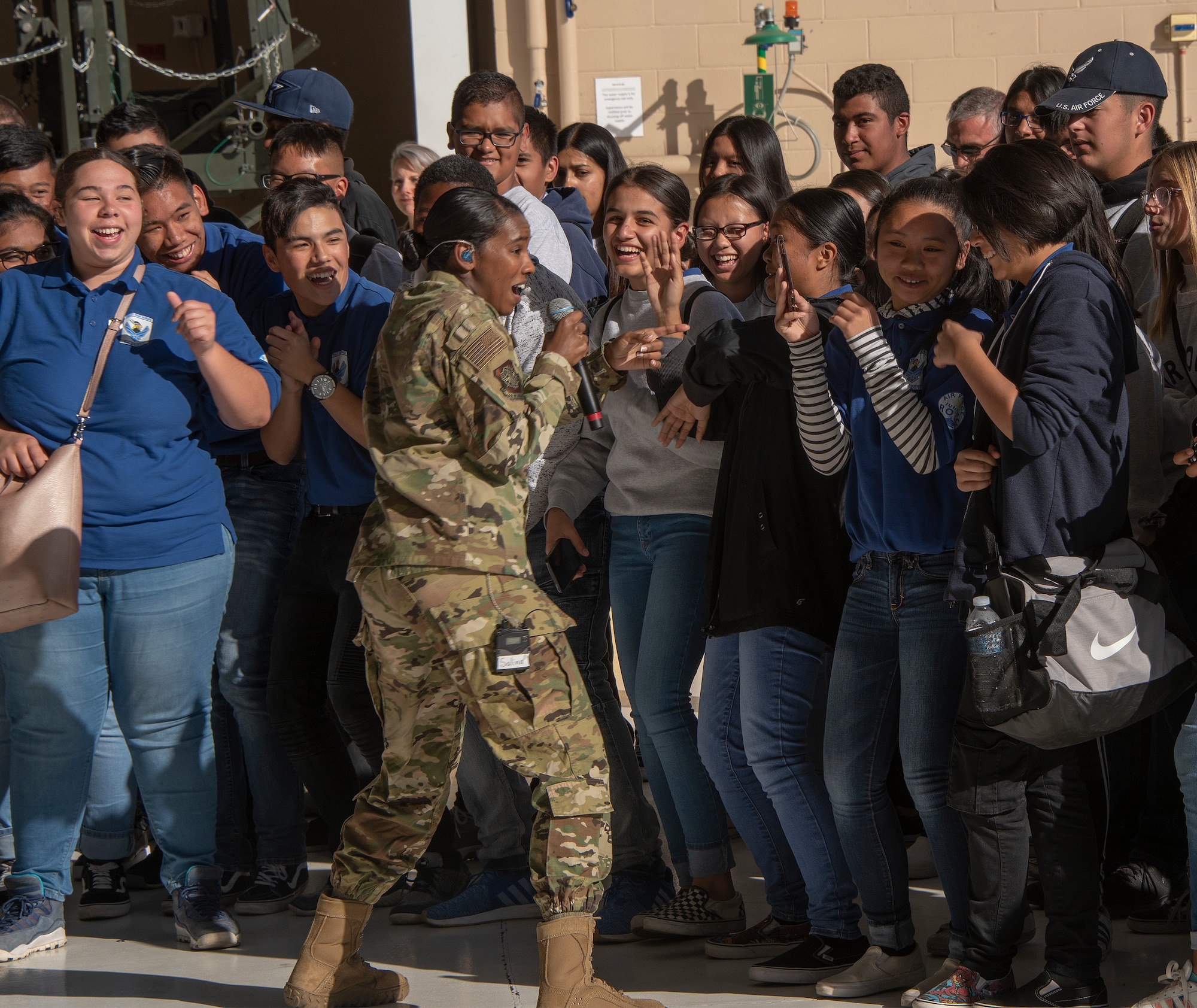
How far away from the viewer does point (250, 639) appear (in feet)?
11.8

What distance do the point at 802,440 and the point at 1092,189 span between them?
77 centimetres

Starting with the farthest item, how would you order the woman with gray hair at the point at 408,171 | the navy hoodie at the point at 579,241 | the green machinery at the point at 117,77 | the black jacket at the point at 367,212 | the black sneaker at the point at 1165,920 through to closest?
1. the green machinery at the point at 117,77
2. the woman with gray hair at the point at 408,171
3. the black jacket at the point at 367,212
4. the navy hoodie at the point at 579,241
5. the black sneaker at the point at 1165,920

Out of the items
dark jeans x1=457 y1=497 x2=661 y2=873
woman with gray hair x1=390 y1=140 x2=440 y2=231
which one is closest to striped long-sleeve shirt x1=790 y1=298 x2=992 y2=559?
dark jeans x1=457 y1=497 x2=661 y2=873

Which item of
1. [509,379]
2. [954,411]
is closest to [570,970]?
[509,379]

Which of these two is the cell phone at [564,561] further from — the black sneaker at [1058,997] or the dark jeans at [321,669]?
the black sneaker at [1058,997]

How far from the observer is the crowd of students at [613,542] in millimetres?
2629

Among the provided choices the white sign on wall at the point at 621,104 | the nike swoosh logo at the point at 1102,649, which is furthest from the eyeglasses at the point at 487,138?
the white sign on wall at the point at 621,104

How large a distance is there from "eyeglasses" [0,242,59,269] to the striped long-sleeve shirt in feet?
7.63

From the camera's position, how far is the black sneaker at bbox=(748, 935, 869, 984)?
9.51 feet

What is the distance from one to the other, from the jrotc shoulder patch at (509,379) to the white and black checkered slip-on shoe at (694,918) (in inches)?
53.3

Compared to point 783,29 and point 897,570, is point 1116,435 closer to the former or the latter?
point 897,570

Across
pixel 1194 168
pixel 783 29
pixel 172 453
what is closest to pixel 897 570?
pixel 1194 168

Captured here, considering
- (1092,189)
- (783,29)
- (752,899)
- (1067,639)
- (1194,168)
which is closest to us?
(1067,639)

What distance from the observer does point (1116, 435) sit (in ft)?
8.52
